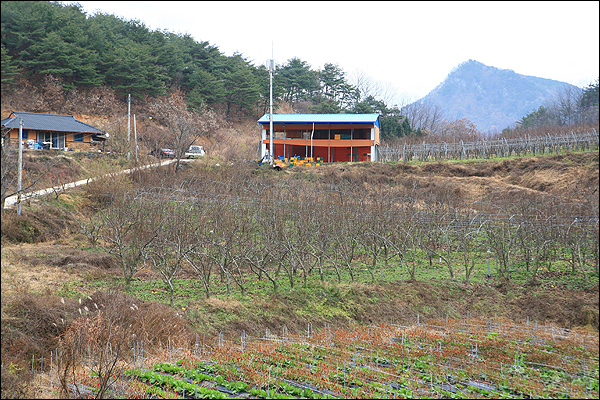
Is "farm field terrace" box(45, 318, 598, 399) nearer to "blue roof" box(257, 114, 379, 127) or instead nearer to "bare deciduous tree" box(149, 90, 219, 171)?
"blue roof" box(257, 114, 379, 127)

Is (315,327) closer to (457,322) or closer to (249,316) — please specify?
(249,316)

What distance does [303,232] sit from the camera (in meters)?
15.3

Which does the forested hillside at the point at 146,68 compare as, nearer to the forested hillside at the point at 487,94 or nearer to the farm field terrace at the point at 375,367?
the farm field terrace at the point at 375,367

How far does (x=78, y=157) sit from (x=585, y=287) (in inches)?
1249

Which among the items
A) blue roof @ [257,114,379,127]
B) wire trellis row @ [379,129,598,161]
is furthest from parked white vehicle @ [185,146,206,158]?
wire trellis row @ [379,129,598,161]

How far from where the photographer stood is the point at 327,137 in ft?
139

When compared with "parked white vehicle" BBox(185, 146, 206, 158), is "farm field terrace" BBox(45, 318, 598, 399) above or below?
below

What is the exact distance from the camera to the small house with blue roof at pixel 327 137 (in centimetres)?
3897

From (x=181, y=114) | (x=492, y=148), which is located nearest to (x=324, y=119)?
(x=492, y=148)

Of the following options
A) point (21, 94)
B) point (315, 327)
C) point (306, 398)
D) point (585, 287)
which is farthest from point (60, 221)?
point (21, 94)

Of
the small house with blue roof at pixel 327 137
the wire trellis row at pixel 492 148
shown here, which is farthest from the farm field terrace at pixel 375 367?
the small house with blue roof at pixel 327 137

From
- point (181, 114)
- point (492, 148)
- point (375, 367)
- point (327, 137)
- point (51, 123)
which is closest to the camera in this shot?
point (375, 367)

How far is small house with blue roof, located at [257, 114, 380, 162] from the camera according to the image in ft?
128

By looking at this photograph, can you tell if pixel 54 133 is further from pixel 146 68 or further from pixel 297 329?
pixel 297 329
